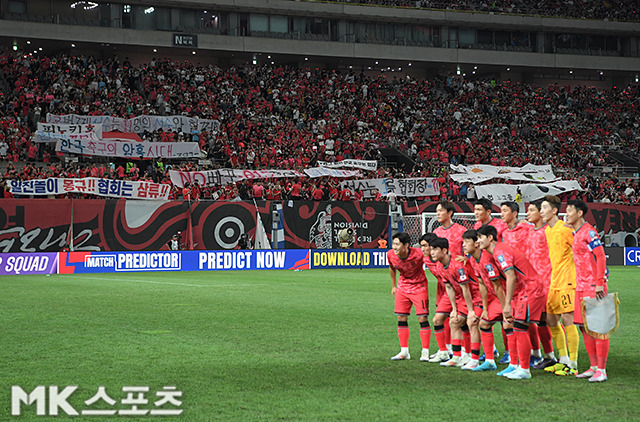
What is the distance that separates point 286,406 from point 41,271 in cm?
2386

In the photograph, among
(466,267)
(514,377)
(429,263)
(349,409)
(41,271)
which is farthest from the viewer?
(41,271)

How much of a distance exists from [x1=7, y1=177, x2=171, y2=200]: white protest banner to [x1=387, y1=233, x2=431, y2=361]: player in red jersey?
23.7 metres

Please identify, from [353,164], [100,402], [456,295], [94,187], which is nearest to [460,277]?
[456,295]

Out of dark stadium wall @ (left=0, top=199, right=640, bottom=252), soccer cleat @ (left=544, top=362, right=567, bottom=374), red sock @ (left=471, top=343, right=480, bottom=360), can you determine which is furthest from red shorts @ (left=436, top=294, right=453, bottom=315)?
dark stadium wall @ (left=0, top=199, right=640, bottom=252)

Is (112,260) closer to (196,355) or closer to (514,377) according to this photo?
(196,355)

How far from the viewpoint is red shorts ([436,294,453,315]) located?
10.5 metres

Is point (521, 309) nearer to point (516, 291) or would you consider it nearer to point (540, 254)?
point (516, 291)

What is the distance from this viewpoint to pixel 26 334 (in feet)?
43.2

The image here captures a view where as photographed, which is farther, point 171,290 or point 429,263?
point 171,290

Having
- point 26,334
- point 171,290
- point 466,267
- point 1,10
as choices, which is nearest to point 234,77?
point 1,10

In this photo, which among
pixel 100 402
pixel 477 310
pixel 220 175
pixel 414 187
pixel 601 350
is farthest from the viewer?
pixel 414 187

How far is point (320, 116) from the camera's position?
169ft

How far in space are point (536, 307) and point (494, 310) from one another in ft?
1.72

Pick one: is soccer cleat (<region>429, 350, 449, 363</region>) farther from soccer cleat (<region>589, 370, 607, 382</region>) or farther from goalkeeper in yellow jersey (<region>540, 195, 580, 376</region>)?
soccer cleat (<region>589, 370, 607, 382</region>)
